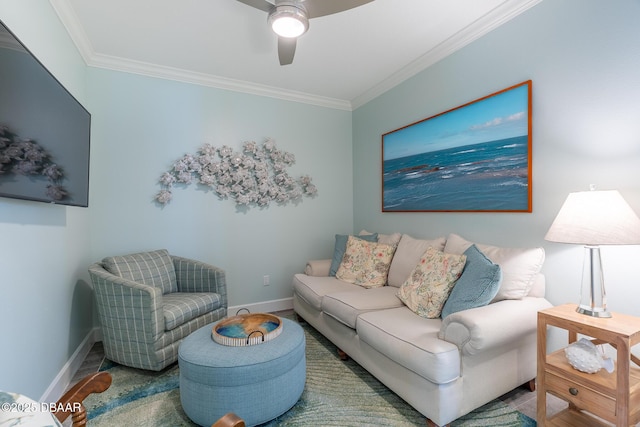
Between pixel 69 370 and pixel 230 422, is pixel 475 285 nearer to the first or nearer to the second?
pixel 230 422

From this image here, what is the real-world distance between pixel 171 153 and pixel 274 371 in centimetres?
239

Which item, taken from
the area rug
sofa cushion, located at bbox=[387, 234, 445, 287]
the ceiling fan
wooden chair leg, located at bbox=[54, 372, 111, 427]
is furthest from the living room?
the ceiling fan

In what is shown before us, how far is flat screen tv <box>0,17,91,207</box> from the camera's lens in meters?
1.22

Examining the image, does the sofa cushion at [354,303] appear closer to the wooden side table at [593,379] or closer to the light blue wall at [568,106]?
the light blue wall at [568,106]

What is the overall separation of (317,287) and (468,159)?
168 centimetres

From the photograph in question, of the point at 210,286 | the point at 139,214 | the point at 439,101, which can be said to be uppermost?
the point at 439,101

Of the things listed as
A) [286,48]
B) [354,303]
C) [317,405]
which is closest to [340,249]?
[354,303]

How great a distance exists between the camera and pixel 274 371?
1625 millimetres

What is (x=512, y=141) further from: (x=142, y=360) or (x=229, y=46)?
(x=142, y=360)

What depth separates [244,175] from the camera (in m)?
3.26

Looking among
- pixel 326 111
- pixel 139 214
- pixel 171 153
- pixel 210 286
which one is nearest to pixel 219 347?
pixel 210 286

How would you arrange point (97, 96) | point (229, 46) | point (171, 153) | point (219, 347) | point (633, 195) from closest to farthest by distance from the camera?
point (633, 195)
point (219, 347)
point (229, 46)
point (97, 96)
point (171, 153)

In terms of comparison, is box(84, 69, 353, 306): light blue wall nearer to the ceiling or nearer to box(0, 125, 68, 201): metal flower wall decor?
the ceiling

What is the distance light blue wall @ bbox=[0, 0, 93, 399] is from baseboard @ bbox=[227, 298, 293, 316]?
4.55 feet
